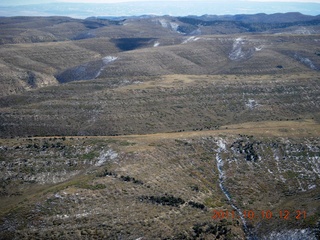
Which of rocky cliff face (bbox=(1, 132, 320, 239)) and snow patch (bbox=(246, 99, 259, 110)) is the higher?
snow patch (bbox=(246, 99, 259, 110))

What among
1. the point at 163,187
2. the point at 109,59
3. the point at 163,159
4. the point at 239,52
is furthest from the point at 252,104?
the point at 239,52

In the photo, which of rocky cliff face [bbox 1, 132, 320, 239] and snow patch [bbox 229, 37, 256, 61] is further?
snow patch [bbox 229, 37, 256, 61]

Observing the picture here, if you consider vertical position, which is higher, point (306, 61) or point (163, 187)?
point (306, 61)

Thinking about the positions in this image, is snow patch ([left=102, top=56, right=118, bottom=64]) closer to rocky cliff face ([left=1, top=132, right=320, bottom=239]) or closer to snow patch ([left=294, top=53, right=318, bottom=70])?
snow patch ([left=294, top=53, right=318, bottom=70])

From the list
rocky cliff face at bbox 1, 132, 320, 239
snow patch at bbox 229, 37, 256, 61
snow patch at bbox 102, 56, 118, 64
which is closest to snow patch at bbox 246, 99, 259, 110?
rocky cliff face at bbox 1, 132, 320, 239

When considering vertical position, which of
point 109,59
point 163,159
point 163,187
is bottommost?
point 163,187

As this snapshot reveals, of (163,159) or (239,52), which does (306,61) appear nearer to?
(239,52)

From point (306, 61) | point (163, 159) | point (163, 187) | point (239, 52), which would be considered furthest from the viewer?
point (239, 52)

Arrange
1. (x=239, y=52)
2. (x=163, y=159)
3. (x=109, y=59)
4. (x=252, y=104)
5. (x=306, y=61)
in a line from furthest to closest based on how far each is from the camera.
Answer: (x=239, y=52) < (x=109, y=59) < (x=306, y=61) < (x=252, y=104) < (x=163, y=159)

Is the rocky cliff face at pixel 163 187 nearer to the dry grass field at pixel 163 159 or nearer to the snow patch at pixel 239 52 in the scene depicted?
the dry grass field at pixel 163 159

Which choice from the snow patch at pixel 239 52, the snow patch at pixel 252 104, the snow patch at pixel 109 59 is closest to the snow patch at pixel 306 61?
the snow patch at pixel 239 52

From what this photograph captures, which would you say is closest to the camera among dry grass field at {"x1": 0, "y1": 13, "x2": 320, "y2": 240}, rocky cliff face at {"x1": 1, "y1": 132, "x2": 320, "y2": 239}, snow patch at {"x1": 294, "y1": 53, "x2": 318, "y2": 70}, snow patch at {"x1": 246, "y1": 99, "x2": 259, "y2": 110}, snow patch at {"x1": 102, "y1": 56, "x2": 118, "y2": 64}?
rocky cliff face at {"x1": 1, "y1": 132, "x2": 320, "y2": 239}
